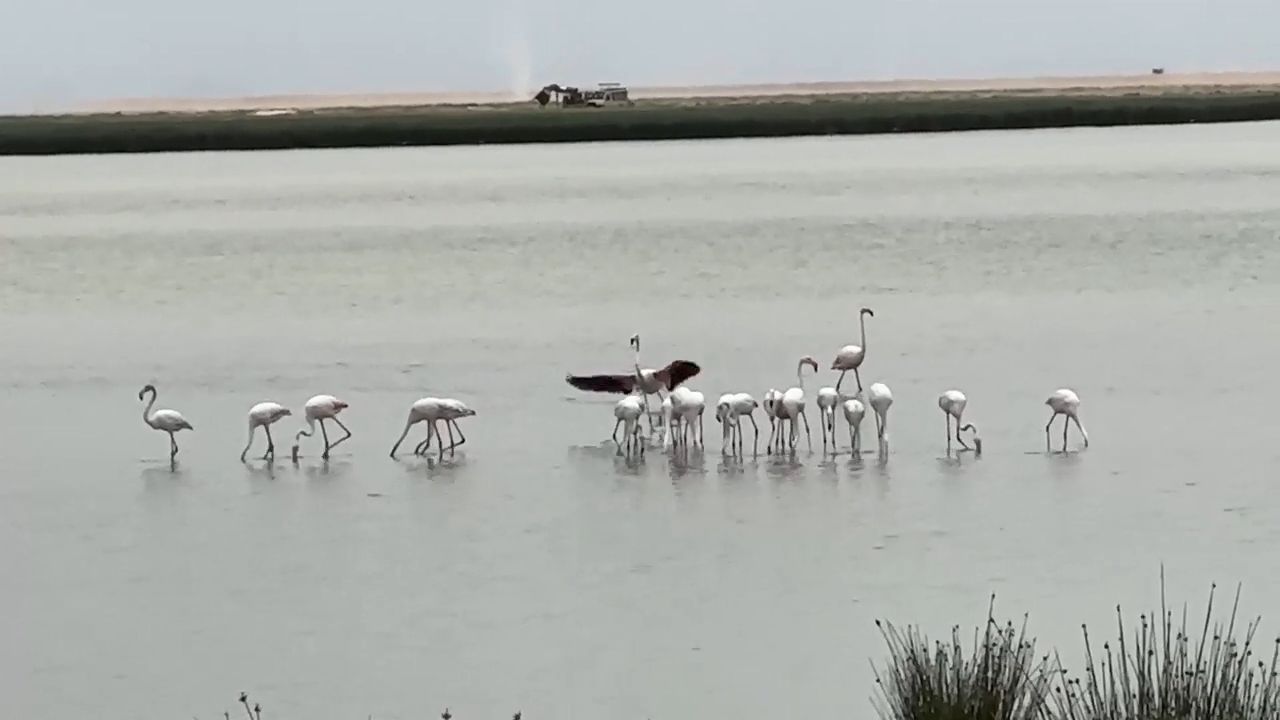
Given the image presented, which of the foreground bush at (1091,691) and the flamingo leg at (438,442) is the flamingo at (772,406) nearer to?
the flamingo leg at (438,442)

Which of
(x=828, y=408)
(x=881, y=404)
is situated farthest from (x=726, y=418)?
(x=828, y=408)

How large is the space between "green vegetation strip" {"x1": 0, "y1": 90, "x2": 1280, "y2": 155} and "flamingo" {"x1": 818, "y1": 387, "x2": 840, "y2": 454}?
6169 cm

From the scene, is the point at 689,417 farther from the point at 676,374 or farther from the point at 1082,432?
the point at 1082,432

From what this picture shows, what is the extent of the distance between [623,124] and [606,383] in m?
60.6

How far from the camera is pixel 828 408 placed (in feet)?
50.6

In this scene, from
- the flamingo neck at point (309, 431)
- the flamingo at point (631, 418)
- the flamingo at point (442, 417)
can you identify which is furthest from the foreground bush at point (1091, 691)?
the flamingo neck at point (309, 431)

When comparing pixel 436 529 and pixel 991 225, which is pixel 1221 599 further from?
pixel 991 225

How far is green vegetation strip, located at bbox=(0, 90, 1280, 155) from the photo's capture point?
259 ft

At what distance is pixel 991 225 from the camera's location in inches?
1528

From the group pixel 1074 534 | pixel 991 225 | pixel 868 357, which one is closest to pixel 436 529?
pixel 1074 534

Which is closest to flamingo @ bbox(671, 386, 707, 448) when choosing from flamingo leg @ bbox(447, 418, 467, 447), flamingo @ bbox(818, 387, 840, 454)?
flamingo @ bbox(818, 387, 840, 454)

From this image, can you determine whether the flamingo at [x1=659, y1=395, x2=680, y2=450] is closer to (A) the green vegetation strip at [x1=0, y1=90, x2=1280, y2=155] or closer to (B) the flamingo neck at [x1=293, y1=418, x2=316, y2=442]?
(B) the flamingo neck at [x1=293, y1=418, x2=316, y2=442]

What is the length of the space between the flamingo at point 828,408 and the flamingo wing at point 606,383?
5.45 ft

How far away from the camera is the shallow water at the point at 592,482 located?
980 centimetres
